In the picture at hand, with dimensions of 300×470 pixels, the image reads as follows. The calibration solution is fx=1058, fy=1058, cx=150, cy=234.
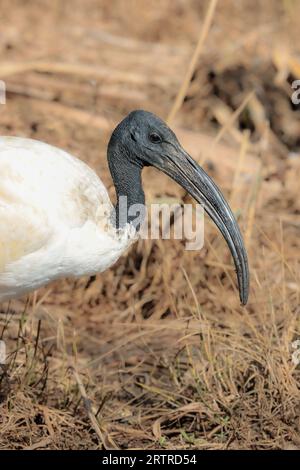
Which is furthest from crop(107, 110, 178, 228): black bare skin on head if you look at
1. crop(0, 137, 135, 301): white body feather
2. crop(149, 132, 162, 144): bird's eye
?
crop(0, 137, 135, 301): white body feather

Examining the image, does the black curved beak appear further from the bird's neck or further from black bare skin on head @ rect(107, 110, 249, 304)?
the bird's neck

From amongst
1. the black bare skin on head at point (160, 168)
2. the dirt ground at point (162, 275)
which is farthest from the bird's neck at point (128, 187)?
the dirt ground at point (162, 275)

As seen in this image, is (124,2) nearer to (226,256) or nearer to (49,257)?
(226,256)

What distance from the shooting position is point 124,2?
10.8 metres

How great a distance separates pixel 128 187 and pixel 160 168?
23 centimetres

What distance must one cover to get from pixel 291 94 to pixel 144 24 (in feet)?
7.16

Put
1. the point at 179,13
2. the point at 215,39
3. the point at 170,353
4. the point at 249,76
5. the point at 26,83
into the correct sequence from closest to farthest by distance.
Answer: the point at 170,353 → the point at 26,83 → the point at 249,76 → the point at 215,39 → the point at 179,13

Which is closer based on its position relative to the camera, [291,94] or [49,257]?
[49,257]

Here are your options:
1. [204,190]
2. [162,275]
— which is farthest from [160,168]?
[162,275]

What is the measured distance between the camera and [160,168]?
474 cm

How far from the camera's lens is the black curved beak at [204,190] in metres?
4.61

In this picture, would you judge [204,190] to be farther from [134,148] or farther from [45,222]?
[45,222]

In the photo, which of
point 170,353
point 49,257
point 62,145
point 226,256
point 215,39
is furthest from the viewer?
point 215,39

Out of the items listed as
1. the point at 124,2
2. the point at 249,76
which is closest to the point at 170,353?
the point at 249,76
